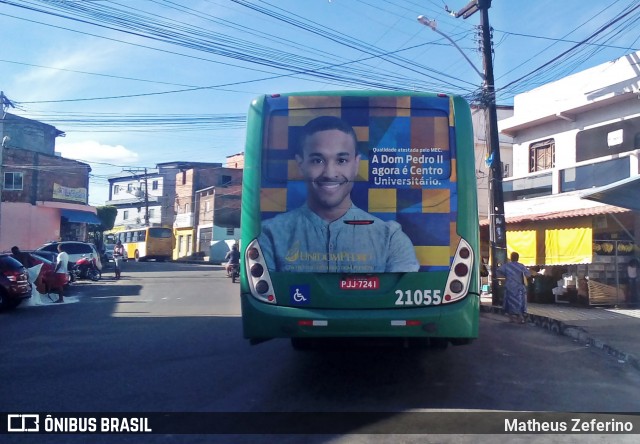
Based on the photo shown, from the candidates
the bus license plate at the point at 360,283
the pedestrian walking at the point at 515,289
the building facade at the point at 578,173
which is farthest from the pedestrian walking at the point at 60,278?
the bus license plate at the point at 360,283

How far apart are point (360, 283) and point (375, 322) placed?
1.41 feet

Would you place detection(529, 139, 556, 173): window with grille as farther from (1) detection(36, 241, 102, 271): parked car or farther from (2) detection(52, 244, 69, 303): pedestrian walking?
(1) detection(36, 241, 102, 271): parked car

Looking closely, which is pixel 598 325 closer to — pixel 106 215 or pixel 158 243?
pixel 158 243

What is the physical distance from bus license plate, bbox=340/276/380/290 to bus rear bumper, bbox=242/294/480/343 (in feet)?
0.79

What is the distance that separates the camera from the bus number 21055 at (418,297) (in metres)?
6.75

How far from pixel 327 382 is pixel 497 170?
31.9ft

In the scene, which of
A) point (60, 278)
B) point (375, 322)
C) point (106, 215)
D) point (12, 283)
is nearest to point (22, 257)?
point (60, 278)

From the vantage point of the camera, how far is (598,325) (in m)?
13.0

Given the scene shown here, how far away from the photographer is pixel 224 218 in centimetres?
5706

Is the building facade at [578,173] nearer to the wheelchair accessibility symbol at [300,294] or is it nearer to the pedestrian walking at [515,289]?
the pedestrian walking at [515,289]

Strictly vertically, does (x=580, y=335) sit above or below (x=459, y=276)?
below

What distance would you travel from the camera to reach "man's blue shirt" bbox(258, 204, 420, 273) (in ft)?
22.2

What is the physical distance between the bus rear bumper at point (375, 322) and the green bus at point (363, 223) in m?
0.01

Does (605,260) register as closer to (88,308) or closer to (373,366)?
(373,366)
